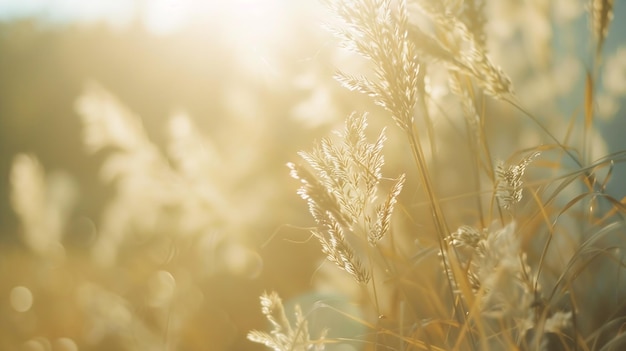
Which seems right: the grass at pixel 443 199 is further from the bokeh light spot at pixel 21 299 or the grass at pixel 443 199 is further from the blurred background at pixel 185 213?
the bokeh light spot at pixel 21 299

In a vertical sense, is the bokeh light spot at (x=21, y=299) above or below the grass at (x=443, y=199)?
above

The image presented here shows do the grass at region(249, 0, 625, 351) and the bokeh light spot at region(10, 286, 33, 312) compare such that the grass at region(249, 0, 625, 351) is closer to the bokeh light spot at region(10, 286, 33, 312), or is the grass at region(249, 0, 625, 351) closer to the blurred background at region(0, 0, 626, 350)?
the blurred background at region(0, 0, 626, 350)

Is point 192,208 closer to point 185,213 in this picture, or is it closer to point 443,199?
point 185,213

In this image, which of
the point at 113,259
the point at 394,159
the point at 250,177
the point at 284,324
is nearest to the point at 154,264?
the point at 113,259

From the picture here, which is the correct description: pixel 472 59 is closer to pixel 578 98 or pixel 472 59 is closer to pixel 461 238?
pixel 461 238

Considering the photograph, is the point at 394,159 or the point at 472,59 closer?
the point at 472,59

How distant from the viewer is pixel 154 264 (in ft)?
8.08

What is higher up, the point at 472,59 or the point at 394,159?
the point at 394,159

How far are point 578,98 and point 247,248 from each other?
4.08 ft

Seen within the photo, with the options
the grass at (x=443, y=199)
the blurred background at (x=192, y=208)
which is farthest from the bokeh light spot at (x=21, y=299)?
the grass at (x=443, y=199)

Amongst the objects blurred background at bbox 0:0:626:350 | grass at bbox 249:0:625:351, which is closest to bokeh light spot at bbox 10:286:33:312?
blurred background at bbox 0:0:626:350

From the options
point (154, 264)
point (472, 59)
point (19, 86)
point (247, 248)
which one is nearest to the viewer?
point (472, 59)

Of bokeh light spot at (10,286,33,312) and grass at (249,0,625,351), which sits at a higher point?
bokeh light spot at (10,286,33,312)

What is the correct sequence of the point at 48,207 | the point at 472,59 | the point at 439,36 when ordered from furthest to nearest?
the point at 48,207, the point at 439,36, the point at 472,59
